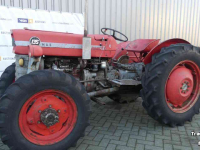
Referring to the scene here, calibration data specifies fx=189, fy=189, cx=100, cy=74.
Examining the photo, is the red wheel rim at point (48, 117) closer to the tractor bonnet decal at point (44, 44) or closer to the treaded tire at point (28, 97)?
the treaded tire at point (28, 97)

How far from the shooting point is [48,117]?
2219 mm

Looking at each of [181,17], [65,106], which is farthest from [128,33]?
[65,106]

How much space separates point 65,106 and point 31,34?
3.66 feet

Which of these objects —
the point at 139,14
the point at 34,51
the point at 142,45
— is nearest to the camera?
the point at 34,51

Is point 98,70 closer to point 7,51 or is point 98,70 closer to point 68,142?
point 68,142

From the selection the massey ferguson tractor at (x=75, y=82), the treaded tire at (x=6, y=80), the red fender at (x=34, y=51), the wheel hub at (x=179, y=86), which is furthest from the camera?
the treaded tire at (x=6, y=80)

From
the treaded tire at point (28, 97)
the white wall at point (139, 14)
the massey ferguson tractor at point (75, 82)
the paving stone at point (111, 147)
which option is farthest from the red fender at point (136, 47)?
the white wall at point (139, 14)

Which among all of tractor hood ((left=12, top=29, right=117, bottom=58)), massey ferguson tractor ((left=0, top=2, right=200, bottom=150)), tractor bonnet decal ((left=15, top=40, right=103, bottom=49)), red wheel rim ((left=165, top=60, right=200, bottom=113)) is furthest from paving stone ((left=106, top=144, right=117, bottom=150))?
tractor bonnet decal ((left=15, top=40, right=103, bottom=49))

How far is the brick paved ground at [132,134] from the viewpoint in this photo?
2.51m

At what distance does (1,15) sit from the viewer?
211 inches

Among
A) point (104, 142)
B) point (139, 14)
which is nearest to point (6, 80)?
point (104, 142)

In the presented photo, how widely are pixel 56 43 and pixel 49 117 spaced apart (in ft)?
3.57

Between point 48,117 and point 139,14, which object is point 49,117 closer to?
point 48,117

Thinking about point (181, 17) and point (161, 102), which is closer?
point (161, 102)
